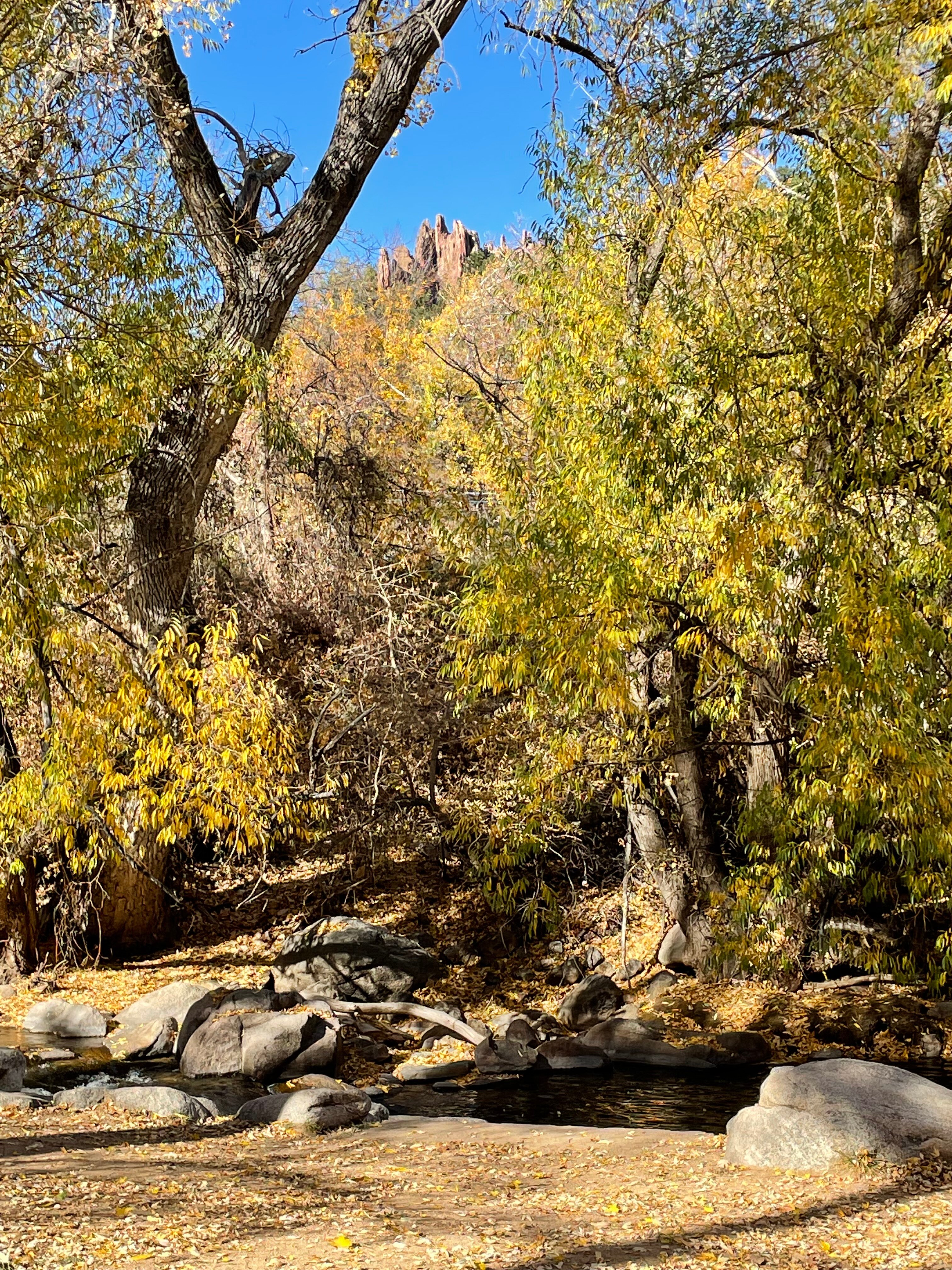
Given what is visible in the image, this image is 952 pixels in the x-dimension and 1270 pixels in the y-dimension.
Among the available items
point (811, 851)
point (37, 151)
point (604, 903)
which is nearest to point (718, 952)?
point (811, 851)

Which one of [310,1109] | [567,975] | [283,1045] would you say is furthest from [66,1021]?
[567,975]

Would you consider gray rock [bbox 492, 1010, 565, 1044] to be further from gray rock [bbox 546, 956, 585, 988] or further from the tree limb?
the tree limb

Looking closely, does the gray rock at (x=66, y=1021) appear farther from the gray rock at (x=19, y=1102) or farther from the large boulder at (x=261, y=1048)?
the gray rock at (x=19, y=1102)

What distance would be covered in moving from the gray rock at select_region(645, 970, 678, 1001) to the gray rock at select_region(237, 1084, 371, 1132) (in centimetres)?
454

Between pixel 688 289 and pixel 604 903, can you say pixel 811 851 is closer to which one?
pixel 688 289

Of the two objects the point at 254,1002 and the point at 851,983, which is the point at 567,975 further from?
the point at 254,1002

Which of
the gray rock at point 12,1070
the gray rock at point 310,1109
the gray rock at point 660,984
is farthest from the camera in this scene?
the gray rock at point 660,984

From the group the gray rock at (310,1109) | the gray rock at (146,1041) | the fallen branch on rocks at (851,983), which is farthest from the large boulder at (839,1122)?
the gray rock at (146,1041)

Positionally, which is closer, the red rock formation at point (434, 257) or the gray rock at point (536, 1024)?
the gray rock at point (536, 1024)

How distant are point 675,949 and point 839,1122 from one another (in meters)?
6.27

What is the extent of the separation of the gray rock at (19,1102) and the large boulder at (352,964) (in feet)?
12.6

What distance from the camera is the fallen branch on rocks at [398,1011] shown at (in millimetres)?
10320

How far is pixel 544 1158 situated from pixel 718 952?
4.12 meters

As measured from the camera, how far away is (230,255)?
39.8 ft
